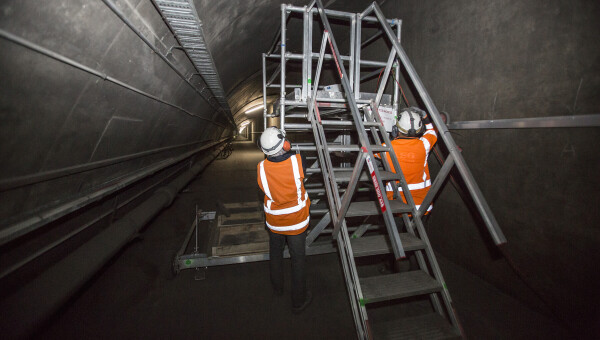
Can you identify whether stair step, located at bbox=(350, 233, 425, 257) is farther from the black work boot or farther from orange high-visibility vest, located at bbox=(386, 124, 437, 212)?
the black work boot

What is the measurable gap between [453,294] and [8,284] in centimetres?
470

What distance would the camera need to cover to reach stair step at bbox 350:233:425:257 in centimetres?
223

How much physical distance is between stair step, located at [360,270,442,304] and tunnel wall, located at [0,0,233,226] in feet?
9.49

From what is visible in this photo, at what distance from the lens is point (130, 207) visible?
182 inches

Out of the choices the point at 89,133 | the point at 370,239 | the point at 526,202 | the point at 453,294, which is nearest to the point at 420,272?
the point at 370,239

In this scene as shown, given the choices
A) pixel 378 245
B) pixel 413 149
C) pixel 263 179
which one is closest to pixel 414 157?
pixel 413 149

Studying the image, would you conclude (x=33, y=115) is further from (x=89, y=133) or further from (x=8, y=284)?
(x=8, y=284)

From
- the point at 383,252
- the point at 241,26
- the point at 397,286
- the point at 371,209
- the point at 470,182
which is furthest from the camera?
the point at 241,26

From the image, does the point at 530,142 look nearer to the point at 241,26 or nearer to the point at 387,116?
the point at 387,116

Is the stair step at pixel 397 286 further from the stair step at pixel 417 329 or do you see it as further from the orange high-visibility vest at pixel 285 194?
the orange high-visibility vest at pixel 285 194

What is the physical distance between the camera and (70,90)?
2.02m

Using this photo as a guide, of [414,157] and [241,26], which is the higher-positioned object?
[241,26]

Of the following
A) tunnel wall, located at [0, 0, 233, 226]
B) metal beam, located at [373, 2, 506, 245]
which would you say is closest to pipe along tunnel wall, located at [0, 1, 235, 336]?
tunnel wall, located at [0, 0, 233, 226]

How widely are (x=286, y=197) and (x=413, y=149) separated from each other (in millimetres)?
1590
